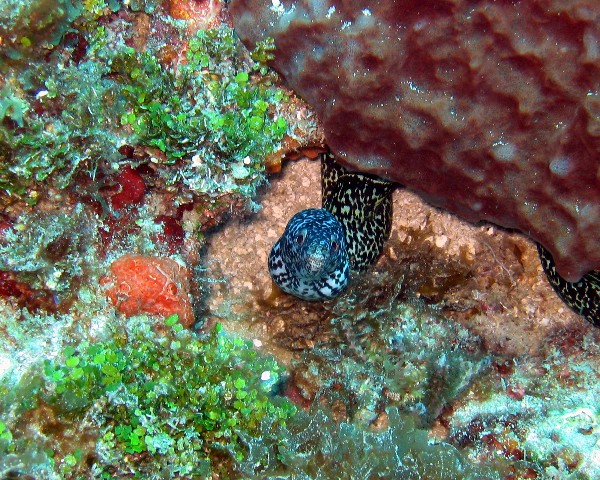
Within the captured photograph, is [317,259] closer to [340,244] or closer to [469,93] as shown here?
[340,244]

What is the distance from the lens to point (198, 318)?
425cm

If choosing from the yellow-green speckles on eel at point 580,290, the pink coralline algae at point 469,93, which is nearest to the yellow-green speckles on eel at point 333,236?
the pink coralline algae at point 469,93

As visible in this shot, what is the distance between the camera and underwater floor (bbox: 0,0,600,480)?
7.27ft

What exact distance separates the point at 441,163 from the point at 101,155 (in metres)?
2.48

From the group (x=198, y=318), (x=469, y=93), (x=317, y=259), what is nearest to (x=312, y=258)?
(x=317, y=259)

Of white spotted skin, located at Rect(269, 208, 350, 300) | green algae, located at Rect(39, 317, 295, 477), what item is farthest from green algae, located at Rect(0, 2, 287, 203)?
green algae, located at Rect(39, 317, 295, 477)

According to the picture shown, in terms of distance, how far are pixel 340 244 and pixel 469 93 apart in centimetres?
173

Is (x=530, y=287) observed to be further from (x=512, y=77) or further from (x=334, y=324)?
(x=512, y=77)

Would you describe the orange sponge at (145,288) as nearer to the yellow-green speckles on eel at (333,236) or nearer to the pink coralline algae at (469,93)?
the yellow-green speckles on eel at (333,236)

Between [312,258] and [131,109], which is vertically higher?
[131,109]

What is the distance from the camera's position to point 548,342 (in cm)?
432

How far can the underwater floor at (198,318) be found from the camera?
2217 millimetres

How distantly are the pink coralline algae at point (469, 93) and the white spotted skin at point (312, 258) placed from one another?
2.56ft

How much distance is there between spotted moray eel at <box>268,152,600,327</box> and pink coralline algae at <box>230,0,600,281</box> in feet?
2.55
